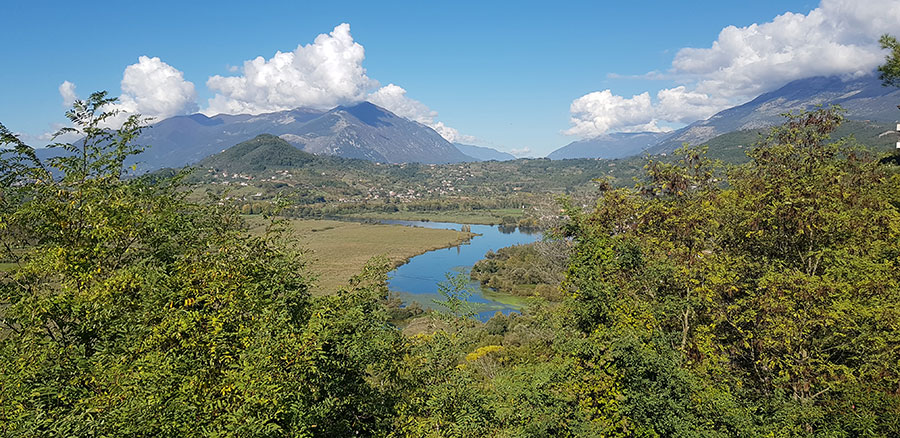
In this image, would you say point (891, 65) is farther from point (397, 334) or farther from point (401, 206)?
point (401, 206)

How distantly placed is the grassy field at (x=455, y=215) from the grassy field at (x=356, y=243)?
2403cm

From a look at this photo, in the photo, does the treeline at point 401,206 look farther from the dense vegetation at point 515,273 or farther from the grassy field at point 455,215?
the dense vegetation at point 515,273

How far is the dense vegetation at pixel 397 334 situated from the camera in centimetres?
705

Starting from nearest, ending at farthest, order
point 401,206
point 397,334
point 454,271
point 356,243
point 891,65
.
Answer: point 397,334 → point 891,65 → point 454,271 → point 356,243 → point 401,206

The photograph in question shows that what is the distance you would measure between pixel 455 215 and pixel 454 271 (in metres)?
83.1

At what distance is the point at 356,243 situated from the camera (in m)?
88.0

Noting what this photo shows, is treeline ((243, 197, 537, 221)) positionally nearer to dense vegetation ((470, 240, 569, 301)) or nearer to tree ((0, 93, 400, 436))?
dense vegetation ((470, 240, 569, 301))

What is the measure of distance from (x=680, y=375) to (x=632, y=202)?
8.93m

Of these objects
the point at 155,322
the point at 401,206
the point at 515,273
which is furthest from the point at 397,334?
the point at 401,206

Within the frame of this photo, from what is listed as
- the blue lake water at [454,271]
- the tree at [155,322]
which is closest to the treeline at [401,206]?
the blue lake water at [454,271]

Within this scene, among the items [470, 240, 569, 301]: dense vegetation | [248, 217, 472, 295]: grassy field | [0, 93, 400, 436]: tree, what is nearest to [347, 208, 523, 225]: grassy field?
[248, 217, 472, 295]: grassy field

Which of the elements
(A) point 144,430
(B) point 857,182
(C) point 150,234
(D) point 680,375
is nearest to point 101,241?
(C) point 150,234

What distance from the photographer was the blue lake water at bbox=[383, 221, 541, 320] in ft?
180

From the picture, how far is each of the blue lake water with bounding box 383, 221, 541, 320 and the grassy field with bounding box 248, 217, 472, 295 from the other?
145 inches
